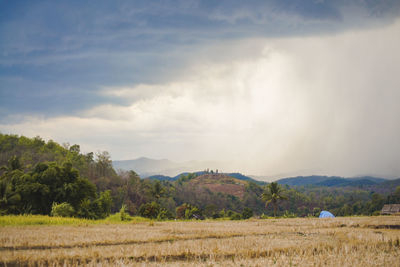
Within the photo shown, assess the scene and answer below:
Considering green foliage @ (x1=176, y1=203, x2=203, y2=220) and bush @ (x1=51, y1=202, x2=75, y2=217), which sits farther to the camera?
green foliage @ (x1=176, y1=203, x2=203, y2=220)

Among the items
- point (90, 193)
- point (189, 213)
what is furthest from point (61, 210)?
point (189, 213)

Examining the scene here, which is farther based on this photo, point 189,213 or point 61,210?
point 189,213

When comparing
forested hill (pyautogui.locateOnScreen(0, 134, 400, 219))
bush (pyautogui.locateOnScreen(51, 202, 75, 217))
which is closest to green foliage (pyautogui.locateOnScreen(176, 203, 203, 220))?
forested hill (pyautogui.locateOnScreen(0, 134, 400, 219))

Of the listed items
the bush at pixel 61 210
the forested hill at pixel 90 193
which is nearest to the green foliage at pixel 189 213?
the forested hill at pixel 90 193

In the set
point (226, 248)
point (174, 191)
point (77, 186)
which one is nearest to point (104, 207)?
point (77, 186)

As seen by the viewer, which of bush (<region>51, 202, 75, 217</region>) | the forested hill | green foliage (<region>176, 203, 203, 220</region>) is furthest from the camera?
green foliage (<region>176, 203, 203, 220</region>)

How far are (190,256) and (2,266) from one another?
5295 millimetres

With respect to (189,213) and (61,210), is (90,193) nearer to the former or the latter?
(61,210)

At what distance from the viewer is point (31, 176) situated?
33.5 metres

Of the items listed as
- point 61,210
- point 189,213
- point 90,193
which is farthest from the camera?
point 189,213

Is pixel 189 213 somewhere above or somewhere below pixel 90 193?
below

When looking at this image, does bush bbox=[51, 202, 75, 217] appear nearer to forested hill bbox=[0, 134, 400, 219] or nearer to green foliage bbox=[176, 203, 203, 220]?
forested hill bbox=[0, 134, 400, 219]

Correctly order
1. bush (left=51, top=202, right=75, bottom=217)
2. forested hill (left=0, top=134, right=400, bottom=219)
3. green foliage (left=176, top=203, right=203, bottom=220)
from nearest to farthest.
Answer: bush (left=51, top=202, right=75, bottom=217) < forested hill (left=0, top=134, right=400, bottom=219) < green foliage (left=176, top=203, right=203, bottom=220)

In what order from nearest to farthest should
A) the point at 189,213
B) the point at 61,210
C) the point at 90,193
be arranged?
the point at 61,210, the point at 90,193, the point at 189,213
